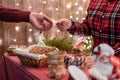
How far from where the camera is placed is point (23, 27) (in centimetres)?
387

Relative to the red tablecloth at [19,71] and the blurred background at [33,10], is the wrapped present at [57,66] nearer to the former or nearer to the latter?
the red tablecloth at [19,71]

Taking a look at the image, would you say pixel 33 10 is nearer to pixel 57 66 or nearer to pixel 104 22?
pixel 104 22

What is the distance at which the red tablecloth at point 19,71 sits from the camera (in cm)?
151

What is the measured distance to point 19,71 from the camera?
1835mm

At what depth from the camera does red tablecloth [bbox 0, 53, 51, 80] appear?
151cm

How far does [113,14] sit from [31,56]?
2.09ft

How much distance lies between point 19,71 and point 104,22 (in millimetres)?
688

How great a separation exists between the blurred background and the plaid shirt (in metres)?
1.83

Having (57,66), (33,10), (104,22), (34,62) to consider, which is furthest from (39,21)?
(33,10)

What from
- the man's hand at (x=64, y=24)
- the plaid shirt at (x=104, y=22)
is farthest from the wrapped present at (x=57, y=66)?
the man's hand at (x=64, y=24)

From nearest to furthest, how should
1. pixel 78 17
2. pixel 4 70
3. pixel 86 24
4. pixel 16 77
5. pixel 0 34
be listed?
pixel 16 77 < pixel 86 24 < pixel 4 70 < pixel 0 34 < pixel 78 17

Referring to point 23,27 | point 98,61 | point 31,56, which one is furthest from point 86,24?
point 23,27

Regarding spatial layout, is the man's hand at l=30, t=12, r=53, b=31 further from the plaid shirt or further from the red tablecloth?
the plaid shirt

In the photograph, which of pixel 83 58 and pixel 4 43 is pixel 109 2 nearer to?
pixel 83 58
